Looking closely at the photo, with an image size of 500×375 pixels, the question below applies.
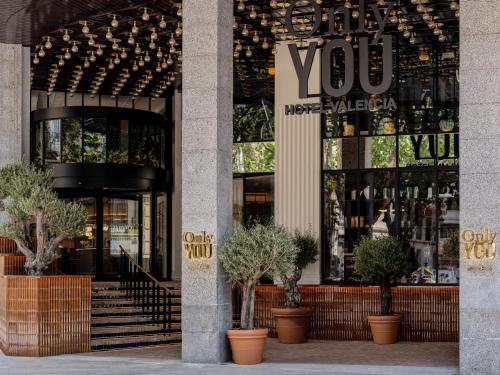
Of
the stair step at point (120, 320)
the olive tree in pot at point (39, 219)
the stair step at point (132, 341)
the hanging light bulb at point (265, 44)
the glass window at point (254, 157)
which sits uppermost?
the hanging light bulb at point (265, 44)

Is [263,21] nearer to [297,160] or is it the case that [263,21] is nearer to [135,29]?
[135,29]

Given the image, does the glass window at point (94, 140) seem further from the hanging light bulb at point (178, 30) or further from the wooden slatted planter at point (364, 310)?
the wooden slatted planter at point (364, 310)

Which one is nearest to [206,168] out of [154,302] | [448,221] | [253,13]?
[253,13]

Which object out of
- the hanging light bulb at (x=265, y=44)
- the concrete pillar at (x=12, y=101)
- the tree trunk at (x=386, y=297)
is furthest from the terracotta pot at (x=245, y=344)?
the hanging light bulb at (x=265, y=44)

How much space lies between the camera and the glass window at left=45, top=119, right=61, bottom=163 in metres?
26.7

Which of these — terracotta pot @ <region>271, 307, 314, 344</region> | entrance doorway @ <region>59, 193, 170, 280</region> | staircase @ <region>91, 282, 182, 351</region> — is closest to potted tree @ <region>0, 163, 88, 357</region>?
staircase @ <region>91, 282, 182, 351</region>

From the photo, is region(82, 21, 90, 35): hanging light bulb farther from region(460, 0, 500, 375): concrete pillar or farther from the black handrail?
region(460, 0, 500, 375): concrete pillar

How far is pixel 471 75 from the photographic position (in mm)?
13398

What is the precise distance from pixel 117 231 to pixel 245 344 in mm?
14689

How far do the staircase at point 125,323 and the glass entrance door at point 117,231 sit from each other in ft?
24.9

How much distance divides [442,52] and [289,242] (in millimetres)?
7321

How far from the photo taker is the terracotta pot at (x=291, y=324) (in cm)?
1816

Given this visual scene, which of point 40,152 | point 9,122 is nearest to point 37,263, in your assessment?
point 9,122

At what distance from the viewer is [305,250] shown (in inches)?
747
